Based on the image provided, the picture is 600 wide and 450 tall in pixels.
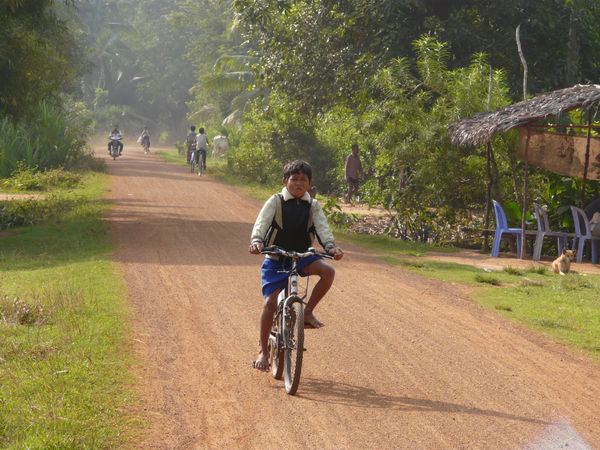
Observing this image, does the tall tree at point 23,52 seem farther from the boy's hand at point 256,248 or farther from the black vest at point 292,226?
the boy's hand at point 256,248

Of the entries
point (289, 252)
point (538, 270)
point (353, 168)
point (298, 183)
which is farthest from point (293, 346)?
point (353, 168)

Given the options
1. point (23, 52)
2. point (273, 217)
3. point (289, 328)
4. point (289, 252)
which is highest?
point (23, 52)

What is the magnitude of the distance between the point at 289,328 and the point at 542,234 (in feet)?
29.2

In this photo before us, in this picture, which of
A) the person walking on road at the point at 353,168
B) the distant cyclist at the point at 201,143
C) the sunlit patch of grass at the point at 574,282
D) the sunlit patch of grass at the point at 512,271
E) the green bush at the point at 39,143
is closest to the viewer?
the sunlit patch of grass at the point at 574,282

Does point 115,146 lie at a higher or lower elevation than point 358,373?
A: higher

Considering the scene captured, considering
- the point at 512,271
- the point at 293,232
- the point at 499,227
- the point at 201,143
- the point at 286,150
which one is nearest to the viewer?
the point at 293,232

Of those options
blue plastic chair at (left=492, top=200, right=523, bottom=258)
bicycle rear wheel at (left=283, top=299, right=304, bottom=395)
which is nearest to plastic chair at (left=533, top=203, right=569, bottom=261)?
blue plastic chair at (left=492, top=200, right=523, bottom=258)

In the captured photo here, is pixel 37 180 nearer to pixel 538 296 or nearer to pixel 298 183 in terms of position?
pixel 538 296

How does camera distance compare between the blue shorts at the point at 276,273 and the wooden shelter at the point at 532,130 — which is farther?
the wooden shelter at the point at 532,130

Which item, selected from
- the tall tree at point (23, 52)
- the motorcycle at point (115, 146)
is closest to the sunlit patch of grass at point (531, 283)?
the tall tree at point (23, 52)

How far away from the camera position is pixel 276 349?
543cm

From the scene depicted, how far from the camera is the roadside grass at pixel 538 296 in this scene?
7434 millimetres

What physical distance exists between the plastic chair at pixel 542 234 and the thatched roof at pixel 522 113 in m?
1.62

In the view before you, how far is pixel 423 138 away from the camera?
14.3 metres
